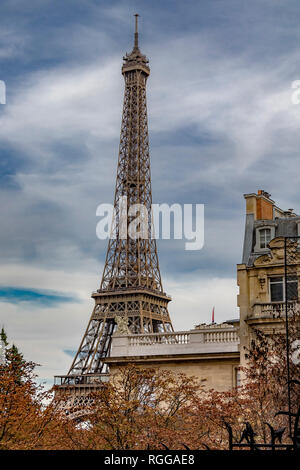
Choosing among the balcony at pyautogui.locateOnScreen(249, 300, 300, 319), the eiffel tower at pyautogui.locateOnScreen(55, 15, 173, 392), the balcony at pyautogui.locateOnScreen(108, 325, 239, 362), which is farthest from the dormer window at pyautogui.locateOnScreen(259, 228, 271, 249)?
the eiffel tower at pyautogui.locateOnScreen(55, 15, 173, 392)

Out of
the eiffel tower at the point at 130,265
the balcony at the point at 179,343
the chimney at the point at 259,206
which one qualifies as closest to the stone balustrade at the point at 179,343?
the balcony at the point at 179,343

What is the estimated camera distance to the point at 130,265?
101750 millimetres

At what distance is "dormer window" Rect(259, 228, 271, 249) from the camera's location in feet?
134

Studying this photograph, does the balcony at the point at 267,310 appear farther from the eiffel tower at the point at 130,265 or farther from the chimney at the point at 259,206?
the eiffel tower at the point at 130,265

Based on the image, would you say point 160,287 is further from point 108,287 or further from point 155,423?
point 155,423

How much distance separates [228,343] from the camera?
129 feet

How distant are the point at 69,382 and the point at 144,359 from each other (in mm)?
51579

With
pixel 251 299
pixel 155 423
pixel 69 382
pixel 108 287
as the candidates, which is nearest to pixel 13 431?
pixel 155 423

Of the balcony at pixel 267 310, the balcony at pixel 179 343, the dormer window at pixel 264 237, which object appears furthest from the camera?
the dormer window at pixel 264 237

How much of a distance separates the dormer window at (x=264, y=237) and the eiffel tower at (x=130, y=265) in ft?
156

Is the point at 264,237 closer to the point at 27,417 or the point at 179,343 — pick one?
the point at 179,343

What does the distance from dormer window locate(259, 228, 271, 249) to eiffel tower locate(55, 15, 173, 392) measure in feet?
156

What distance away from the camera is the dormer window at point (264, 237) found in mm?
40875
